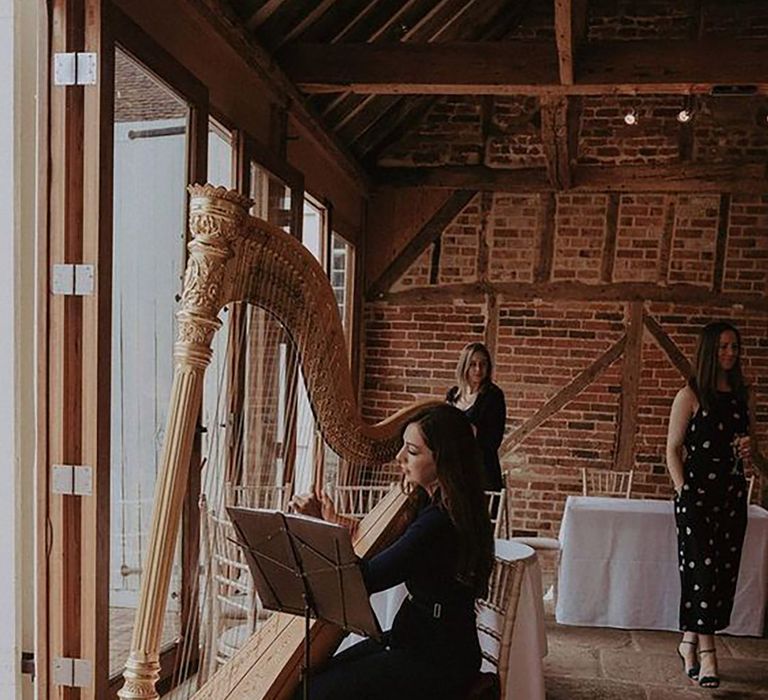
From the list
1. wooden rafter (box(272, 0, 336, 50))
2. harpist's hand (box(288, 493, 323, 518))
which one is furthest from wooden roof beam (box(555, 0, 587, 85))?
harpist's hand (box(288, 493, 323, 518))

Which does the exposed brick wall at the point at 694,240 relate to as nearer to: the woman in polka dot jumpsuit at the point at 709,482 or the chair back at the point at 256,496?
the woman in polka dot jumpsuit at the point at 709,482

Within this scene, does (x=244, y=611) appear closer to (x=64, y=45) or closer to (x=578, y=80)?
(x=64, y=45)

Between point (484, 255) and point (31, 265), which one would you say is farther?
point (484, 255)

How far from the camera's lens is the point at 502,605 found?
2695mm

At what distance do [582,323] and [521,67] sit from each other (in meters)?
2.82

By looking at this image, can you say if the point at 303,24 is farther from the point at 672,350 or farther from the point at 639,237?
the point at 672,350

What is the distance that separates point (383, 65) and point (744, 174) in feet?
11.0

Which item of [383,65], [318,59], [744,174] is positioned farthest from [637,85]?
[744,174]

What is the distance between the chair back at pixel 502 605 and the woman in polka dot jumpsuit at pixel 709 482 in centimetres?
140

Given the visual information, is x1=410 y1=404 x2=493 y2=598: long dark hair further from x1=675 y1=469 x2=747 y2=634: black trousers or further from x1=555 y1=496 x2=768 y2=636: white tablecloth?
x1=555 y1=496 x2=768 y2=636: white tablecloth

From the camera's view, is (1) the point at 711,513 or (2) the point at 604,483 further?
(2) the point at 604,483

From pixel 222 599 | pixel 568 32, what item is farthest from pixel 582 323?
pixel 222 599

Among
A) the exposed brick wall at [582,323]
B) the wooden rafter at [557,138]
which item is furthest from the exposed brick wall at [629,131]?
the wooden rafter at [557,138]

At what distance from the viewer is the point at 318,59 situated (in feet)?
14.4
